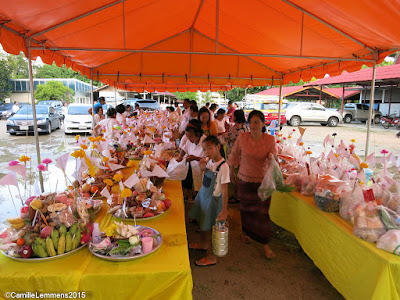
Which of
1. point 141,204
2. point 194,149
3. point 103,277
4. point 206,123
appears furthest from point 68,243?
point 206,123

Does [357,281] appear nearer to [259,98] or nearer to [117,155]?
[117,155]

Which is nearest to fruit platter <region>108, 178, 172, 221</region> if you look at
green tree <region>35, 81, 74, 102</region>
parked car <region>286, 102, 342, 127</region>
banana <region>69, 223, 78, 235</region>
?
banana <region>69, 223, 78, 235</region>

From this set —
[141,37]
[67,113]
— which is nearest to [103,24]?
[141,37]

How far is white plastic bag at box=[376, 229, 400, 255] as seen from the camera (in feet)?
5.93

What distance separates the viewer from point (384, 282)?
1.75m

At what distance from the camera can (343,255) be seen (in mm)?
2199

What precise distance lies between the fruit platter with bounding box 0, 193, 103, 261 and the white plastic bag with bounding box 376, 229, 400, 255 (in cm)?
187

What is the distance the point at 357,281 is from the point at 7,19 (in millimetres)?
3810

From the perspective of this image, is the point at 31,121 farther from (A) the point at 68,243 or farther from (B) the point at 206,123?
(A) the point at 68,243

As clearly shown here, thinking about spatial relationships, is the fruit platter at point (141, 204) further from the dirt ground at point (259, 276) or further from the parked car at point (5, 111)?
the parked car at point (5, 111)

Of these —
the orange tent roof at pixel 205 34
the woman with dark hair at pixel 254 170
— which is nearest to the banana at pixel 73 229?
the woman with dark hair at pixel 254 170

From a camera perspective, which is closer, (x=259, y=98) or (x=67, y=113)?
(x=67, y=113)

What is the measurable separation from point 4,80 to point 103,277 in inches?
1178

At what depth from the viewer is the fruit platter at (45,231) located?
157 centimetres
